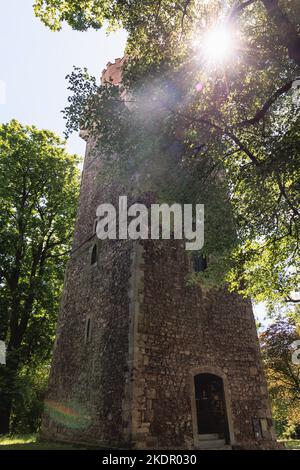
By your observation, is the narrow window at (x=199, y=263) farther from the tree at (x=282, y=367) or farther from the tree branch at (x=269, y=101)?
the tree at (x=282, y=367)

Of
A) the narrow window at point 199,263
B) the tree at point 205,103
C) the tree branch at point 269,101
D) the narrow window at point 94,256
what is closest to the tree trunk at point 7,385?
the narrow window at point 94,256

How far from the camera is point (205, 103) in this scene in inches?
362

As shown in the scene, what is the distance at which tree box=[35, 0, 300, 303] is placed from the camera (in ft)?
28.8

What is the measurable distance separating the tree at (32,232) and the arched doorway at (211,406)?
949cm

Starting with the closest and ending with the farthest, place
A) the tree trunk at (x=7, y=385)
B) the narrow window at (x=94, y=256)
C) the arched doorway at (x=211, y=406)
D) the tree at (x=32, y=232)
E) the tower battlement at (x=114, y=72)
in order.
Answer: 1. the arched doorway at (x=211, y=406)
2. the narrow window at (x=94, y=256)
3. the tree trunk at (x=7, y=385)
4. the tree at (x=32, y=232)
5. the tower battlement at (x=114, y=72)

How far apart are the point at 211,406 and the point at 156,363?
3086 millimetres

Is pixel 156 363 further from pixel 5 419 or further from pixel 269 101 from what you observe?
pixel 5 419

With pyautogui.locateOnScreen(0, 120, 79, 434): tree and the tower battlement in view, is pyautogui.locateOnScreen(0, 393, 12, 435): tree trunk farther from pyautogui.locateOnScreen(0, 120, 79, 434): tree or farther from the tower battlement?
the tower battlement

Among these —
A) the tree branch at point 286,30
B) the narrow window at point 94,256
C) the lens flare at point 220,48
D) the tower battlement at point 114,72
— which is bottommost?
the narrow window at point 94,256

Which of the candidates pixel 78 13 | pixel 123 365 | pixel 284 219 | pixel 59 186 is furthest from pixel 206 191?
pixel 59 186

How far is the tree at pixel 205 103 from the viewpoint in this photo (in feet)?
28.8

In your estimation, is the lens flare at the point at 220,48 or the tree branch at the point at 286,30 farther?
the lens flare at the point at 220,48

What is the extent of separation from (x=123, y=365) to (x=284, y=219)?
6.24 metres

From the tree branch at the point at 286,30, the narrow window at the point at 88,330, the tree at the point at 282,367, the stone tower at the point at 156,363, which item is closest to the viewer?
the tree branch at the point at 286,30
